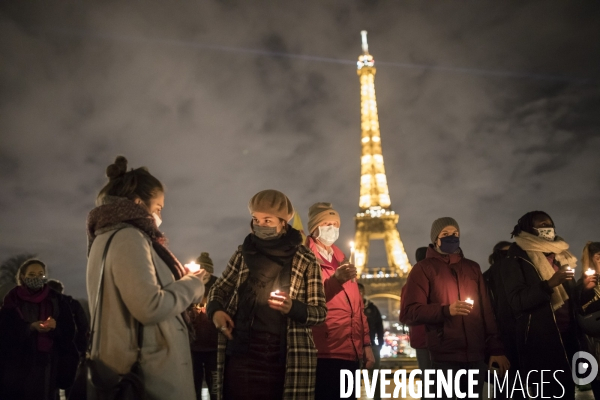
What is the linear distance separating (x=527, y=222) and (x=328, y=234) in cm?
186

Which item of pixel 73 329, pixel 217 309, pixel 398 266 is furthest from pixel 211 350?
pixel 398 266

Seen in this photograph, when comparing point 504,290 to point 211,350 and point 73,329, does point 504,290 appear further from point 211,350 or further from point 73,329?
point 73,329

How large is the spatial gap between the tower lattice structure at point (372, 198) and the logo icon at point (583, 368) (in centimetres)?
3931

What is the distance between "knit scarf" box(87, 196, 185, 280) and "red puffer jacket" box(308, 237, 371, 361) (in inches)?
59.8

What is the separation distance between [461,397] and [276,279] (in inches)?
71.0

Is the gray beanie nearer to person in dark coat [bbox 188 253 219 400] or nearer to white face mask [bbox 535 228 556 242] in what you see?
white face mask [bbox 535 228 556 242]

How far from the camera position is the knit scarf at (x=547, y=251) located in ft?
14.9

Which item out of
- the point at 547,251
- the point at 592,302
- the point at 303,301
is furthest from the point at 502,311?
the point at 303,301

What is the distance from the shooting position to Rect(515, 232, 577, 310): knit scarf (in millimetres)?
4543

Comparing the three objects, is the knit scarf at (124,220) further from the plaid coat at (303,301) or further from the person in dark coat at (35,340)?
the person in dark coat at (35,340)

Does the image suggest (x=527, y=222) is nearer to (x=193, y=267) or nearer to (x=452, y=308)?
(x=452, y=308)

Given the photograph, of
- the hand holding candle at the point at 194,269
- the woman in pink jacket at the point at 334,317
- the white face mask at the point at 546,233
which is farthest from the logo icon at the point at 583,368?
the hand holding candle at the point at 194,269

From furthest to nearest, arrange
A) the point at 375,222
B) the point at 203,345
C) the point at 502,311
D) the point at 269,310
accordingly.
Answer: the point at 375,222, the point at 203,345, the point at 502,311, the point at 269,310

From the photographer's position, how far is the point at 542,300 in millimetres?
4230
